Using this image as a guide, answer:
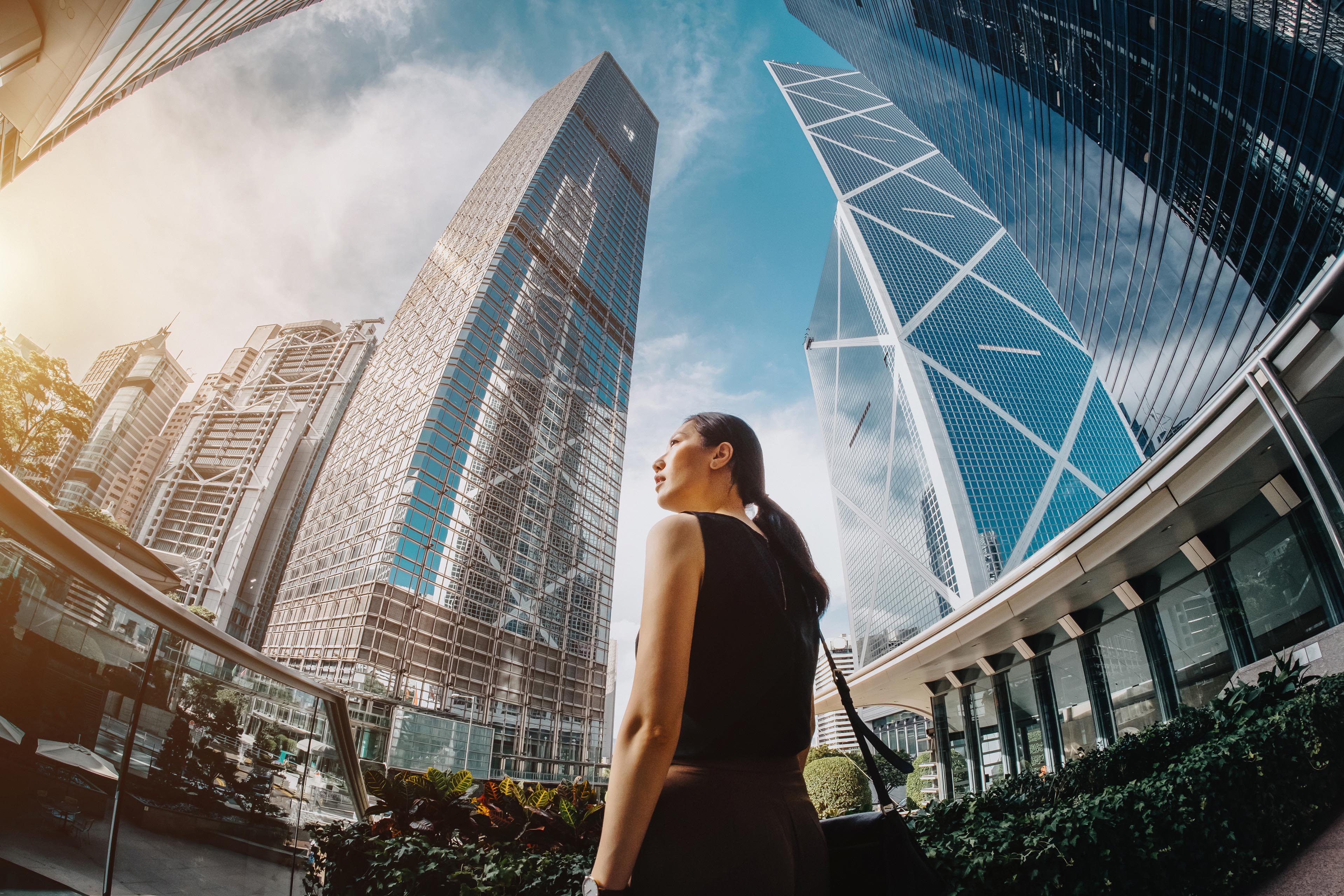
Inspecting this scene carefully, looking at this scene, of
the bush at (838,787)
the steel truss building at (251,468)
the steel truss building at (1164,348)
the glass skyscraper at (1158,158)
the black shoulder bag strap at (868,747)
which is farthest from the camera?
the steel truss building at (251,468)

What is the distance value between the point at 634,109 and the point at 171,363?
7440 centimetres

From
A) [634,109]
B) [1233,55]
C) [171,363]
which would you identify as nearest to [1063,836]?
[1233,55]

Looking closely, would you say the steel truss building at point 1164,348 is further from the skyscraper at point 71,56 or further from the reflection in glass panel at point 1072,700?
the skyscraper at point 71,56

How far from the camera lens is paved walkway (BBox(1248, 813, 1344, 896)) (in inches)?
107

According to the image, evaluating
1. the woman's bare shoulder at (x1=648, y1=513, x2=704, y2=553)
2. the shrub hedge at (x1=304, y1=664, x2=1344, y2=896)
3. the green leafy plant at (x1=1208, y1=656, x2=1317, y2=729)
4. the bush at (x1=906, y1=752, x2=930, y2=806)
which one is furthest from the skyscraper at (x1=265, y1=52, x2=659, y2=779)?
the woman's bare shoulder at (x1=648, y1=513, x2=704, y2=553)

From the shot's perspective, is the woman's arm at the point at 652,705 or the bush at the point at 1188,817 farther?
the bush at the point at 1188,817

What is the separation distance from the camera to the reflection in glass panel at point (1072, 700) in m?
10.7

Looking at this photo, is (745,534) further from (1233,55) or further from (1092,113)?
(1092,113)

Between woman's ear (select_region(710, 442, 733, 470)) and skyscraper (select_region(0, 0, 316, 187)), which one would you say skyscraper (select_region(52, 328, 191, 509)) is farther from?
woman's ear (select_region(710, 442, 733, 470))

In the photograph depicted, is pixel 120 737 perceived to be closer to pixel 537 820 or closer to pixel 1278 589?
pixel 537 820

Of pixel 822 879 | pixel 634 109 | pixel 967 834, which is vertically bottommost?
pixel 967 834

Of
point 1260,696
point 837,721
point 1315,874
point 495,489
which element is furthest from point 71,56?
point 837,721

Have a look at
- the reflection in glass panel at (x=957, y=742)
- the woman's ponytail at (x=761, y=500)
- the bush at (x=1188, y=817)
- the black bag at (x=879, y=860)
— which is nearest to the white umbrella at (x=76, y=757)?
the woman's ponytail at (x=761, y=500)

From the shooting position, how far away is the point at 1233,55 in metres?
14.3
